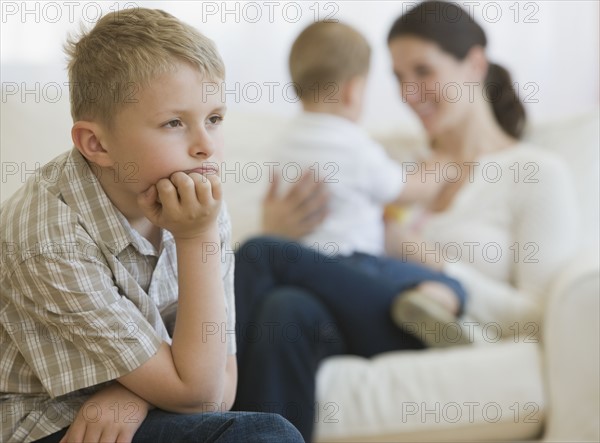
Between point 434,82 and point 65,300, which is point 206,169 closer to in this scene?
point 65,300

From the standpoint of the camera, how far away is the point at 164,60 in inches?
34.9

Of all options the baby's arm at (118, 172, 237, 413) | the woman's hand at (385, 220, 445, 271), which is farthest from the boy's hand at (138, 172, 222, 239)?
the woman's hand at (385, 220, 445, 271)

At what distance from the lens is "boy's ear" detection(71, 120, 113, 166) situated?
0.92 metres

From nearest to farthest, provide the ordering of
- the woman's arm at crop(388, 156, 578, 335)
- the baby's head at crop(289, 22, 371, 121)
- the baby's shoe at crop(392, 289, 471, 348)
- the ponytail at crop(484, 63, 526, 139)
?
the baby's shoe at crop(392, 289, 471, 348)
the woman's arm at crop(388, 156, 578, 335)
the baby's head at crop(289, 22, 371, 121)
the ponytail at crop(484, 63, 526, 139)

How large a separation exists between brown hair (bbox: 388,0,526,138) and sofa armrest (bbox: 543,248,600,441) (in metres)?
0.72

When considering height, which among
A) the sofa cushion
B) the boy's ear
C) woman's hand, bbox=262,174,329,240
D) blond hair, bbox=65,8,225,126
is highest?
blond hair, bbox=65,8,225,126

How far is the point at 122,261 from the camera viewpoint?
3.08 ft

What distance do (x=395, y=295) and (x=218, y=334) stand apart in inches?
31.3

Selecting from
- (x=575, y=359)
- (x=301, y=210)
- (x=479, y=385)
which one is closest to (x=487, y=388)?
(x=479, y=385)

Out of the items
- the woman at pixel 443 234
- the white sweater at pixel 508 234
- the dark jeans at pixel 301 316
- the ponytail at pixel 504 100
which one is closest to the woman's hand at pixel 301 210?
the woman at pixel 443 234

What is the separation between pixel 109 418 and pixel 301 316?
0.72 meters

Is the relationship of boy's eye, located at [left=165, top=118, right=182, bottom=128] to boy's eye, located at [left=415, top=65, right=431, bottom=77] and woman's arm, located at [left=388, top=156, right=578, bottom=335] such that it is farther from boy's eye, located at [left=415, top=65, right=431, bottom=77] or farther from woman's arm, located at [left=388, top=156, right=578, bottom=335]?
boy's eye, located at [left=415, top=65, right=431, bottom=77]

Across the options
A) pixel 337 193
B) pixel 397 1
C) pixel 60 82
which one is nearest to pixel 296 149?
pixel 337 193

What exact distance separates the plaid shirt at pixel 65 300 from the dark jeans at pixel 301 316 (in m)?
0.57
